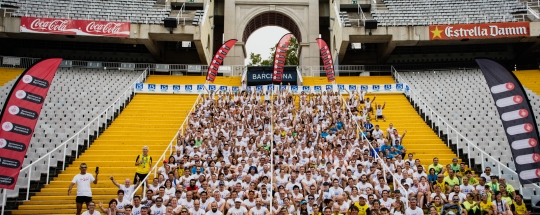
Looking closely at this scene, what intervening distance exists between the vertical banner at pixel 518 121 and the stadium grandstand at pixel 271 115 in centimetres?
7

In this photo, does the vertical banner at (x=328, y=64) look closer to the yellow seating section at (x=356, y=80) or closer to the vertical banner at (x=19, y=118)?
the yellow seating section at (x=356, y=80)

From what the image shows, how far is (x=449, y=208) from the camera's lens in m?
8.31

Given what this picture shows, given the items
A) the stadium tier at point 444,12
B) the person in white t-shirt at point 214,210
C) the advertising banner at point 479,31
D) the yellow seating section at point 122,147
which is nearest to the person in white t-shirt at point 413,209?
the person in white t-shirt at point 214,210

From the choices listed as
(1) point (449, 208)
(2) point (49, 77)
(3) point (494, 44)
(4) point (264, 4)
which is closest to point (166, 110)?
(2) point (49, 77)

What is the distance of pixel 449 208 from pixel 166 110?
14.0 m

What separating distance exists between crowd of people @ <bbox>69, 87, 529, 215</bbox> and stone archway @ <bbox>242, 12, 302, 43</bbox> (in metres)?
21.3

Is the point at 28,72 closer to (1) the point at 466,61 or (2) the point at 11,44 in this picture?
(2) the point at 11,44

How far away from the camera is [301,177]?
10.4m

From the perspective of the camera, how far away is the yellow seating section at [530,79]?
905 inches

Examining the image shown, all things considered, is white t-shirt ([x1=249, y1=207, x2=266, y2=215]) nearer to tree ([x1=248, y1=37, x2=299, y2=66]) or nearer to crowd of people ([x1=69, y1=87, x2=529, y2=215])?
crowd of people ([x1=69, y1=87, x2=529, y2=215])

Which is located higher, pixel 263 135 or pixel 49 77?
pixel 49 77

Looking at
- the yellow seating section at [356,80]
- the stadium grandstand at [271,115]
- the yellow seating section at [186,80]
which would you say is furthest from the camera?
the yellow seating section at [356,80]

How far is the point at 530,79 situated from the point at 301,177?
Result: 20502 millimetres

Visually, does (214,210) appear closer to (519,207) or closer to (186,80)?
(519,207)
